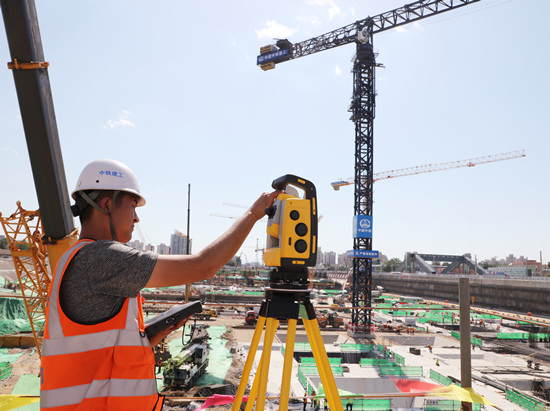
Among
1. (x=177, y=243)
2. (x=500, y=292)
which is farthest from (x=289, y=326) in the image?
(x=177, y=243)

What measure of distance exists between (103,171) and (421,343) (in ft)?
91.0

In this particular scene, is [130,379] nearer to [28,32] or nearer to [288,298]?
[288,298]

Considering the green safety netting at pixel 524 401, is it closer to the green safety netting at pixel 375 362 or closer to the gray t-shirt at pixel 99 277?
the green safety netting at pixel 375 362

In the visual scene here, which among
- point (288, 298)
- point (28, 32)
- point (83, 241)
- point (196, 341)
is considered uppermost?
point (28, 32)

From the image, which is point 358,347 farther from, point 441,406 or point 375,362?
point 441,406

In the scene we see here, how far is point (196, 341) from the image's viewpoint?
51.8 ft

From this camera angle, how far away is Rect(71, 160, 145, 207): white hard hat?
1.29 m

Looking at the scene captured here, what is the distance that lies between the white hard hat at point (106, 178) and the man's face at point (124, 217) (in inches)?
1.7

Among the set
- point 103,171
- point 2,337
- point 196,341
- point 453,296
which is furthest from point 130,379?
A: point 453,296

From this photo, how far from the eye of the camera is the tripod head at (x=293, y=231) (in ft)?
6.17

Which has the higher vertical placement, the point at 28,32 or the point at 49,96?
the point at 28,32

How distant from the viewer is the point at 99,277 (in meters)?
1.06

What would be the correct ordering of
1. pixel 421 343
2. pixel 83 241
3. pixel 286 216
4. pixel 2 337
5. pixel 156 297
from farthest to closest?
pixel 156 297 → pixel 421 343 → pixel 2 337 → pixel 286 216 → pixel 83 241

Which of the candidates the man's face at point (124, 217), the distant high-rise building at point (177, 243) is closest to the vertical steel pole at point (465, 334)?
the man's face at point (124, 217)
